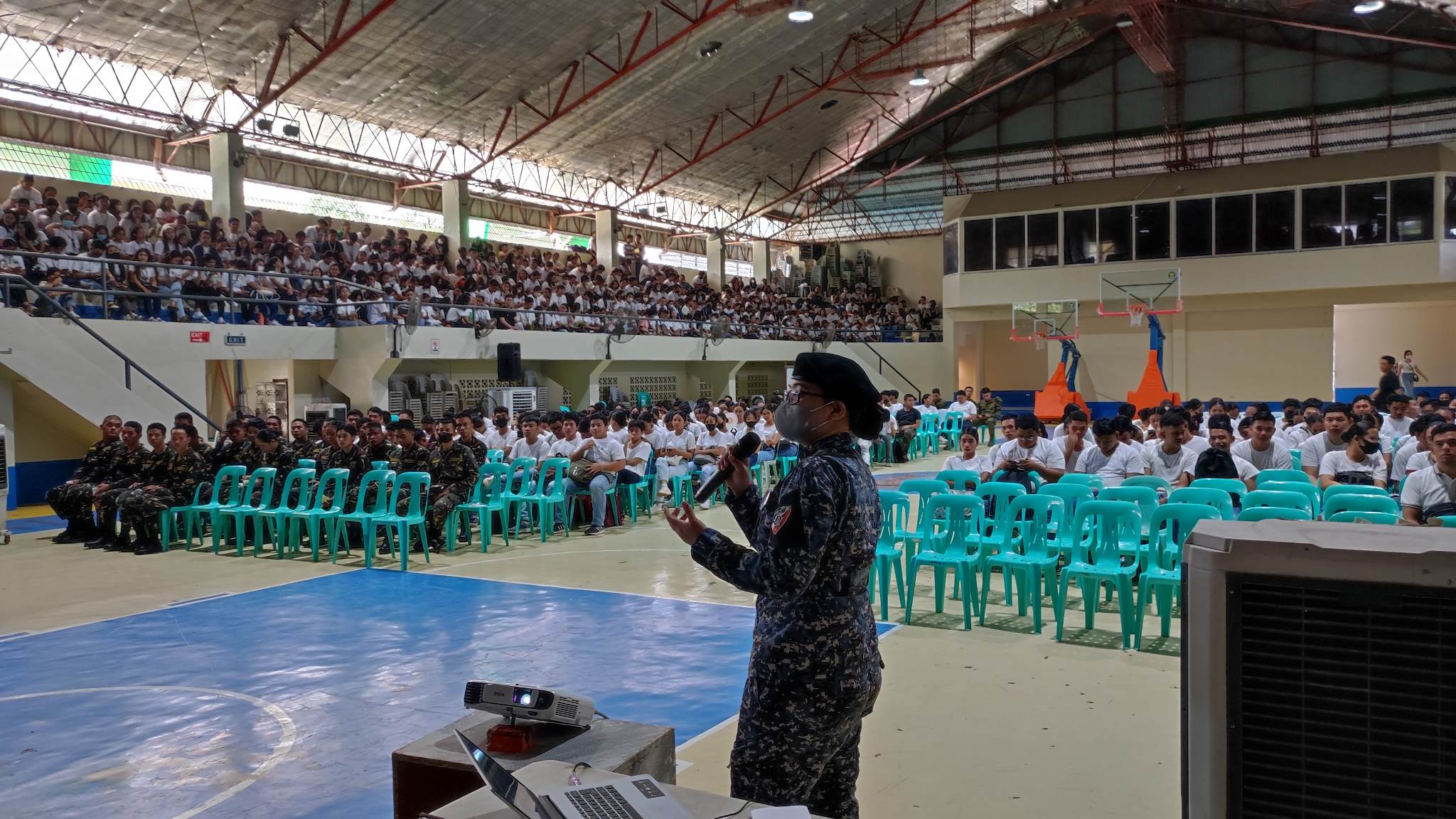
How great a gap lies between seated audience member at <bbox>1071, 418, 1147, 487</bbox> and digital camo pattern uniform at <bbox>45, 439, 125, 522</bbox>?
1029 cm

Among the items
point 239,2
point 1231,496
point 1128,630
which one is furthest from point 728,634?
point 239,2

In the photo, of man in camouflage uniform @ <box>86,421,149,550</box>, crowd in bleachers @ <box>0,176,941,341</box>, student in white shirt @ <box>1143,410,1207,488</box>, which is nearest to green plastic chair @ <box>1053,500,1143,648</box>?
student in white shirt @ <box>1143,410,1207,488</box>

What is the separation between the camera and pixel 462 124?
22484 mm

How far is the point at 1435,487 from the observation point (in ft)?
18.8

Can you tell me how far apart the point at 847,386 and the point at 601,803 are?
4.02ft

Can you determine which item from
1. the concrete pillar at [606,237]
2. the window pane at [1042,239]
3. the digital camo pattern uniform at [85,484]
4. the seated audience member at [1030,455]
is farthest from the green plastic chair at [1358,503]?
the concrete pillar at [606,237]

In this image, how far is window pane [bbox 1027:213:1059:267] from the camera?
26453 mm

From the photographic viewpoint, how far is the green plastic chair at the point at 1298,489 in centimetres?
684

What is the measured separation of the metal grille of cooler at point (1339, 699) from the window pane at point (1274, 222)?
25.9 meters

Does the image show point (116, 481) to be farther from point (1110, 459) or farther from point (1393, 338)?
point (1393, 338)

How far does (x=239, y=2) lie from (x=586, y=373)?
32.2 feet

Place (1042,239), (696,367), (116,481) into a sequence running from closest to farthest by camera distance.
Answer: (116,481)
(1042,239)
(696,367)

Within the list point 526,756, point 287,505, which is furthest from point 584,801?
point 287,505

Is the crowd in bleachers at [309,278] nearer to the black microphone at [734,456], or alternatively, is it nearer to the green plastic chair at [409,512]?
the green plastic chair at [409,512]
